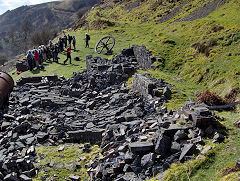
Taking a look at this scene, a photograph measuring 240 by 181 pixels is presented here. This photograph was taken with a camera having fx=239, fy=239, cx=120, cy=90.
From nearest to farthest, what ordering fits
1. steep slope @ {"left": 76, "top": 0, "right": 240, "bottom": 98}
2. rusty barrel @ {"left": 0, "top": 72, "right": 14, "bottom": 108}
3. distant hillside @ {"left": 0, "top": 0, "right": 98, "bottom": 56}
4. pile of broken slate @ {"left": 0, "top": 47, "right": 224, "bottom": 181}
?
1. pile of broken slate @ {"left": 0, "top": 47, "right": 224, "bottom": 181}
2. steep slope @ {"left": 76, "top": 0, "right": 240, "bottom": 98}
3. rusty barrel @ {"left": 0, "top": 72, "right": 14, "bottom": 108}
4. distant hillside @ {"left": 0, "top": 0, "right": 98, "bottom": 56}

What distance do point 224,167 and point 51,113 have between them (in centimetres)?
941

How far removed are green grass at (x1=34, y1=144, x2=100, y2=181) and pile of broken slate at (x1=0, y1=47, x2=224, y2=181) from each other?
0.93 ft

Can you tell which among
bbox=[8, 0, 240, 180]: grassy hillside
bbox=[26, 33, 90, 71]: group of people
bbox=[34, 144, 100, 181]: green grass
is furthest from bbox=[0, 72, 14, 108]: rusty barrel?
bbox=[26, 33, 90, 71]: group of people

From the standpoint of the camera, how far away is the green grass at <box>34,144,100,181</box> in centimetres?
779

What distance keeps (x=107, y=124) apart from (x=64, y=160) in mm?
2203

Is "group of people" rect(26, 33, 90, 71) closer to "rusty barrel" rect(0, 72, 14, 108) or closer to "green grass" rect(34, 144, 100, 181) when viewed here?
"rusty barrel" rect(0, 72, 14, 108)

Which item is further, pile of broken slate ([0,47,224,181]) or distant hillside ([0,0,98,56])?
distant hillside ([0,0,98,56])

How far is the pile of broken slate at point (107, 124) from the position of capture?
638cm

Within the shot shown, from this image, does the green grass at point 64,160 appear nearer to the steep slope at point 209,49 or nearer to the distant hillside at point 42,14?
the steep slope at point 209,49

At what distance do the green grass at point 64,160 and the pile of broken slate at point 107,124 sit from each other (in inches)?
11.2

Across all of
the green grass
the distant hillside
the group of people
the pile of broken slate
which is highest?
the distant hillside

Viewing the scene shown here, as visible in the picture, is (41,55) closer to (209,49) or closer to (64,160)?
(209,49)

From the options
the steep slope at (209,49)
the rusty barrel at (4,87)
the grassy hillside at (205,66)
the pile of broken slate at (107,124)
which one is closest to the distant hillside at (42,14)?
the grassy hillside at (205,66)

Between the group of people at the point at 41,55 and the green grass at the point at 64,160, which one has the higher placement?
the group of people at the point at 41,55
